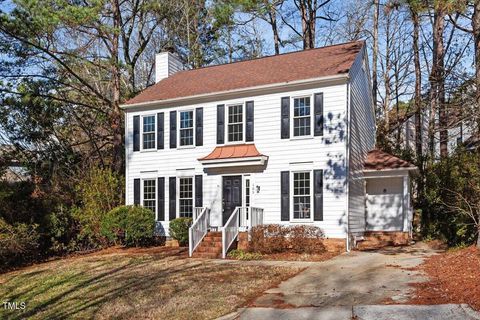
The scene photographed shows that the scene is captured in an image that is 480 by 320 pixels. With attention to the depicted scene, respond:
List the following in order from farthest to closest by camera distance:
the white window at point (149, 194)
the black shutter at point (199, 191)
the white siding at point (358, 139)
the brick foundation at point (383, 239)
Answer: the white window at point (149, 194) < the black shutter at point (199, 191) < the brick foundation at point (383, 239) < the white siding at point (358, 139)

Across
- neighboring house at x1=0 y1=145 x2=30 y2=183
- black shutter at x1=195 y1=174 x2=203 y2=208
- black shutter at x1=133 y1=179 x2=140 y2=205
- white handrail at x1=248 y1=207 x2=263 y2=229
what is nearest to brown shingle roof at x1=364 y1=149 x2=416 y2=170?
white handrail at x1=248 y1=207 x2=263 y2=229

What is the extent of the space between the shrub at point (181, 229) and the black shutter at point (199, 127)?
3004 mm

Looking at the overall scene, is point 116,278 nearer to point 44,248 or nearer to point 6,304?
point 6,304

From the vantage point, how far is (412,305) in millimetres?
7512

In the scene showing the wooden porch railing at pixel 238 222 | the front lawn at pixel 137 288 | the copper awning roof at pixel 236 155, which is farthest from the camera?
the copper awning roof at pixel 236 155

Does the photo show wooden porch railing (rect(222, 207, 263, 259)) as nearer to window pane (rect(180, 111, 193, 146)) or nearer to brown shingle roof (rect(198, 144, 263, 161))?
brown shingle roof (rect(198, 144, 263, 161))

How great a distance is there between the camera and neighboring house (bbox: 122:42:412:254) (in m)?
15.8

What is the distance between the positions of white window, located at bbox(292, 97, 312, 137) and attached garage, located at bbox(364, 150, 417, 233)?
324cm

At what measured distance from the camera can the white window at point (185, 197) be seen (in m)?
18.3

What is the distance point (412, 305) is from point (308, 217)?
8407 mm

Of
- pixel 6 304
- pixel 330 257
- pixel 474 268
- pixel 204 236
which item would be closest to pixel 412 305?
pixel 474 268

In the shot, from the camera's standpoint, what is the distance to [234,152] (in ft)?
56.0

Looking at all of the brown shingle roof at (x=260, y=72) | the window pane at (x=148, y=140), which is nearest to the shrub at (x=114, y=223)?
the window pane at (x=148, y=140)

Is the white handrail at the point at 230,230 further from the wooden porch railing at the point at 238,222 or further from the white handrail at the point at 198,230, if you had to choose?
the white handrail at the point at 198,230
